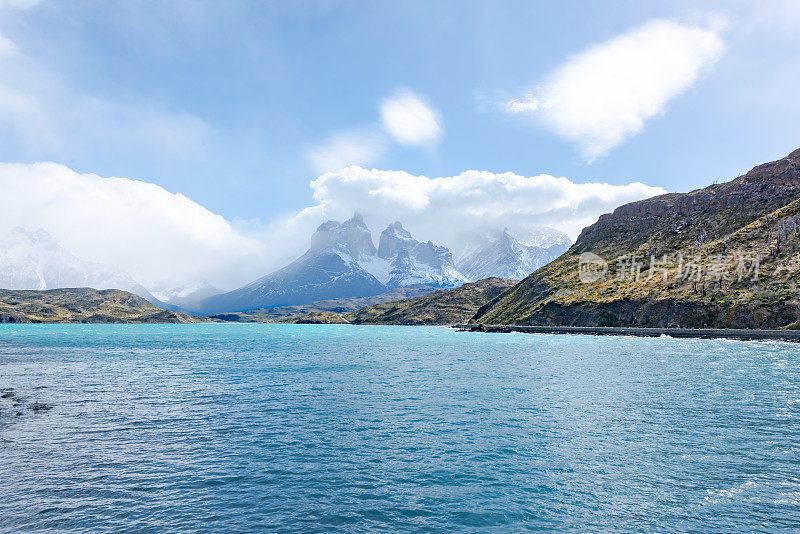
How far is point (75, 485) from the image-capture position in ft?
85.7

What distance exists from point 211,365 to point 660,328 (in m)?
163

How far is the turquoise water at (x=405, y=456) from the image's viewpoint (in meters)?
22.0

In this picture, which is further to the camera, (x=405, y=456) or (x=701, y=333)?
(x=701, y=333)

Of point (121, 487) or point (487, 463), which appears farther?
point (487, 463)

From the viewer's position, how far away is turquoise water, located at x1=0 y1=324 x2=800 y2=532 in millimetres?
21953

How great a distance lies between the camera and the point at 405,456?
30.8 m

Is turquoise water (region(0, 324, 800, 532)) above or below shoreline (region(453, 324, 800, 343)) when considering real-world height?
below

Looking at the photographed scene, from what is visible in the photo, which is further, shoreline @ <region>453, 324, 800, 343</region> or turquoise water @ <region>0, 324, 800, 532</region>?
shoreline @ <region>453, 324, 800, 343</region>

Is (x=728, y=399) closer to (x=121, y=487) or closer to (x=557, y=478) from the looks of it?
(x=557, y=478)

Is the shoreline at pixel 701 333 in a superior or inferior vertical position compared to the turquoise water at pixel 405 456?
superior

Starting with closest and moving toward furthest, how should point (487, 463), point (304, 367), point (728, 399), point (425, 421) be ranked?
point (487, 463) → point (425, 421) → point (728, 399) → point (304, 367)

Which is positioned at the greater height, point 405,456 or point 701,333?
point 701,333

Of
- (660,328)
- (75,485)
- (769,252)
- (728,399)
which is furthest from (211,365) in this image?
(769,252)

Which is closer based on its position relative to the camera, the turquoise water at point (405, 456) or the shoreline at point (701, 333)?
the turquoise water at point (405, 456)
